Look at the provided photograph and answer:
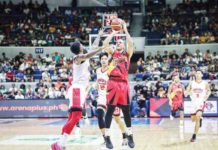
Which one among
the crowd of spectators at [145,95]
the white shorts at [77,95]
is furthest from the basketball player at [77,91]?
the crowd of spectators at [145,95]

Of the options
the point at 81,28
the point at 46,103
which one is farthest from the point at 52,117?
the point at 81,28

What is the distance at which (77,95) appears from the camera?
922 centimetres

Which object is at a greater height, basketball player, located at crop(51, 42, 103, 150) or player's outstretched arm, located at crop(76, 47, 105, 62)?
player's outstretched arm, located at crop(76, 47, 105, 62)

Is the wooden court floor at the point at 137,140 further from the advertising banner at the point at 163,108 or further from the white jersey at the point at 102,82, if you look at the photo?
the advertising banner at the point at 163,108

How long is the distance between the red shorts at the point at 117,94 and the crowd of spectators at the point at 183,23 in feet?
69.4

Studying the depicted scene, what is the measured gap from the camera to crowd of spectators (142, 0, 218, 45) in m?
30.7

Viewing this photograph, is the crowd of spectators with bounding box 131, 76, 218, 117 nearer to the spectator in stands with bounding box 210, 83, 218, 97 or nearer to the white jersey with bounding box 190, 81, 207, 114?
the spectator in stands with bounding box 210, 83, 218, 97

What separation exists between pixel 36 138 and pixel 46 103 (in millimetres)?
10537

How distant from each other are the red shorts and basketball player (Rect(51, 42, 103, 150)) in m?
0.64

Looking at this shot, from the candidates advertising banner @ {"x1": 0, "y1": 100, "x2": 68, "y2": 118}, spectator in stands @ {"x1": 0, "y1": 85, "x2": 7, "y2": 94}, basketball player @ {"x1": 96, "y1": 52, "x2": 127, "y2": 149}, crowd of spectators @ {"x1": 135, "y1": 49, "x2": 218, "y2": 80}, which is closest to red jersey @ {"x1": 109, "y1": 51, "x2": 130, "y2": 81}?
basketball player @ {"x1": 96, "y1": 52, "x2": 127, "y2": 149}

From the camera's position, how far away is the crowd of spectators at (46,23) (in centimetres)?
3188

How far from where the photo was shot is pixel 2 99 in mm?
24453

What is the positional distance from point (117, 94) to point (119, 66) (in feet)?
2.02

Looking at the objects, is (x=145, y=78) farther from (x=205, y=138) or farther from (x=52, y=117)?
(x=205, y=138)
